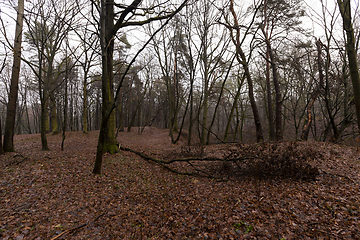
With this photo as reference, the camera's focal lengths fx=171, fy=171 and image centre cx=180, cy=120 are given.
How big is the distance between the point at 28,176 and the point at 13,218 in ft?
7.04

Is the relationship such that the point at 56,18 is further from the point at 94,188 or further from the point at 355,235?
the point at 355,235

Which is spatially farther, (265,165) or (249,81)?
(249,81)

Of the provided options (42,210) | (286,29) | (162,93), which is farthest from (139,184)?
(162,93)

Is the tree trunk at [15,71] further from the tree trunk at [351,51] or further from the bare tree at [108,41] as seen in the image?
the tree trunk at [351,51]

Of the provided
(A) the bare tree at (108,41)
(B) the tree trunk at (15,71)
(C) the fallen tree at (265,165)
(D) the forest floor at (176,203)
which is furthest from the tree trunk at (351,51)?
(B) the tree trunk at (15,71)

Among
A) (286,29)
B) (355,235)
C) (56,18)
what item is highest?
(286,29)

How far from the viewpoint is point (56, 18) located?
839 cm

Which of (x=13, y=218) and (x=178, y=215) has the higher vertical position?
(x=13, y=218)

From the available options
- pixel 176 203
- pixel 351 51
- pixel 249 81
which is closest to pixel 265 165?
pixel 176 203

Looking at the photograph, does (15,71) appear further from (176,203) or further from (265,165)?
(265,165)

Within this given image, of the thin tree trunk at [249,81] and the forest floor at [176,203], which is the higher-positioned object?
the thin tree trunk at [249,81]

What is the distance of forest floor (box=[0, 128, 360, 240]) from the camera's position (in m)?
3.47

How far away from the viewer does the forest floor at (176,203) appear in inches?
137

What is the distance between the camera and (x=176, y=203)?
16.4ft
